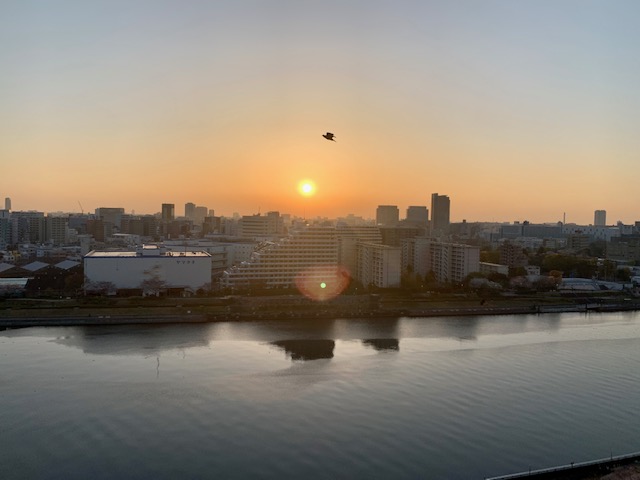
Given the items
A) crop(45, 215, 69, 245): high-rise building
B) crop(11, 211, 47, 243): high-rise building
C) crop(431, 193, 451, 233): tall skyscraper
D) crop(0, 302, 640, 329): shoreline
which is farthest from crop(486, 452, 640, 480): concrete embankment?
crop(431, 193, 451, 233): tall skyscraper

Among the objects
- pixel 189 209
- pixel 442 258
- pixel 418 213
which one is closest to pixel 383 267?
pixel 442 258

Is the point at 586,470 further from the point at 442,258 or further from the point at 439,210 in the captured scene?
the point at 439,210

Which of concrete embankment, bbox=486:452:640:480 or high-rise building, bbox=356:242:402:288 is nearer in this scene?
concrete embankment, bbox=486:452:640:480

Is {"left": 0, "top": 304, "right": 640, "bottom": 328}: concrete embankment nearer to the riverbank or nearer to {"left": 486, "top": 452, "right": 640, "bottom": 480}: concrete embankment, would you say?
the riverbank

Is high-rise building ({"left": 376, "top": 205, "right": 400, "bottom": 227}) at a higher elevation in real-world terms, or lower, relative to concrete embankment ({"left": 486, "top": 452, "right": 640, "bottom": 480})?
higher

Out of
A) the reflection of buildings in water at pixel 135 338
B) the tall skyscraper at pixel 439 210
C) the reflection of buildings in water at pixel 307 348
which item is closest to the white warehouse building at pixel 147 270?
the reflection of buildings in water at pixel 135 338

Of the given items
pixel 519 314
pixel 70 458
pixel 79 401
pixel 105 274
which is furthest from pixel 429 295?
pixel 70 458

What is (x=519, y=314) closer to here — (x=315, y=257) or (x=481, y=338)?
(x=481, y=338)
